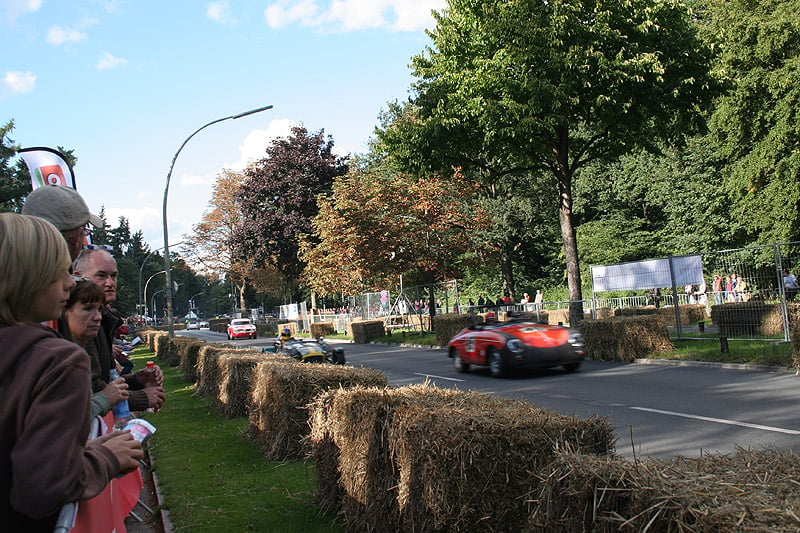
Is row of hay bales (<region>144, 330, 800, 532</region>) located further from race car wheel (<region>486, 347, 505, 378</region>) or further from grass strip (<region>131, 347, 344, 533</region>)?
race car wheel (<region>486, 347, 505, 378</region>)

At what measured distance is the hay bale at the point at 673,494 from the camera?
2221 mm

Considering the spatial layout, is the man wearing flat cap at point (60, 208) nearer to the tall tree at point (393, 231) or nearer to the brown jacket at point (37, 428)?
the brown jacket at point (37, 428)

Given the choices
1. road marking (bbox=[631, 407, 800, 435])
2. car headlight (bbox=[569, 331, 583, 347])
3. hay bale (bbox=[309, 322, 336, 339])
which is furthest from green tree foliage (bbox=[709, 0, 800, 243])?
road marking (bbox=[631, 407, 800, 435])

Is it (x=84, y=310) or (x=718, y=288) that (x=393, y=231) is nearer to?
(x=718, y=288)

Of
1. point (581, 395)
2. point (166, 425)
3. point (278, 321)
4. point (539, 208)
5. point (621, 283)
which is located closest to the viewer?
point (166, 425)

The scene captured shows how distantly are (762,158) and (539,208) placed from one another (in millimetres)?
17455

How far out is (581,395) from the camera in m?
11.9

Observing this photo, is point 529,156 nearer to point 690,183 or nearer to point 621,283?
point 621,283

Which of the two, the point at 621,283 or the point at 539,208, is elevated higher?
the point at 539,208

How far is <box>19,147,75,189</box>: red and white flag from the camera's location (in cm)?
653

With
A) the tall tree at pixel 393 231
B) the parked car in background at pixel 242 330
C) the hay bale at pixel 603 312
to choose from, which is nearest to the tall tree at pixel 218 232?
the parked car in background at pixel 242 330

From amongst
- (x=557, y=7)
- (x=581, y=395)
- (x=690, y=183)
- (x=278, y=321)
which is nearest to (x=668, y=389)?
(x=581, y=395)

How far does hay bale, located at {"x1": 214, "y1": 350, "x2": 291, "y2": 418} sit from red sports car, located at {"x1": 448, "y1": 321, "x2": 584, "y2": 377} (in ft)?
19.7

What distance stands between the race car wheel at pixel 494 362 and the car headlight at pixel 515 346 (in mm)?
375
